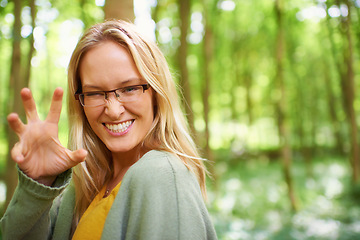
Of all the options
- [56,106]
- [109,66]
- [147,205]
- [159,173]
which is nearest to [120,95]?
[109,66]

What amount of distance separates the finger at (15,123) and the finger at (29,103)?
0.19ft

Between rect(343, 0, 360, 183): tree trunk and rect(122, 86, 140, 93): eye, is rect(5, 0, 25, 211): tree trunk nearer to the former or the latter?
rect(122, 86, 140, 93): eye

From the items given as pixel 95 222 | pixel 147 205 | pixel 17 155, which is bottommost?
pixel 95 222

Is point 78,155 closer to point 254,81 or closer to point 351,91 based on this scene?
point 351,91

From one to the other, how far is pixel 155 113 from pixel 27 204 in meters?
0.70

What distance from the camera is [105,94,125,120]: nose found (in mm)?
1442

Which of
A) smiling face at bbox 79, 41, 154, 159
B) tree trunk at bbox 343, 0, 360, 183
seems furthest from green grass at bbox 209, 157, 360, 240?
smiling face at bbox 79, 41, 154, 159

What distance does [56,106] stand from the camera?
1230mm

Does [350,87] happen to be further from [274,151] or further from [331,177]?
[274,151]

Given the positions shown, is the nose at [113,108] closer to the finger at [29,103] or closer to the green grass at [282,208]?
the finger at [29,103]

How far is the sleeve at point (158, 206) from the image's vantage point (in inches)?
45.1

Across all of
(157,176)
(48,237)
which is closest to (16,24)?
(48,237)

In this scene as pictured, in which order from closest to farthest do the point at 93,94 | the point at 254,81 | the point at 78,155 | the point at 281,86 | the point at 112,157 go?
the point at 78,155 < the point at 93,94 < the point at 112,157 < the point at 281,86 < the point at 254,81

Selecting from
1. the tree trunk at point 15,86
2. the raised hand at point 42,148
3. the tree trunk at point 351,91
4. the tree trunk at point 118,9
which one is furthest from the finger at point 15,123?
the tree trunk at point 351,91
